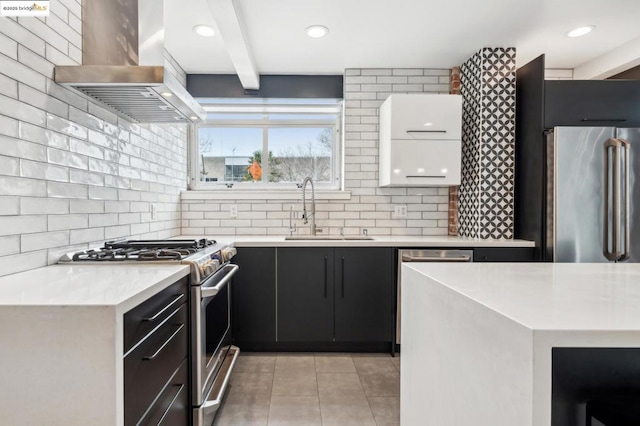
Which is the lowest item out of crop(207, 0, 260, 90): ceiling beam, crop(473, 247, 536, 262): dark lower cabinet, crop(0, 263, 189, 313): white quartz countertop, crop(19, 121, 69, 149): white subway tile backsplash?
crop(473, 247, 536, 262): dark lower cabinet

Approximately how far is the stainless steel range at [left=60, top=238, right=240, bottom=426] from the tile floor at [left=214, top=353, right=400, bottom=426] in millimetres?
218

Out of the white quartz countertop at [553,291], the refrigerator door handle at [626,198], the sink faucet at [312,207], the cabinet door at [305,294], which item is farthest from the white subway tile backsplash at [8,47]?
the refrigerator door handle at [626,198]

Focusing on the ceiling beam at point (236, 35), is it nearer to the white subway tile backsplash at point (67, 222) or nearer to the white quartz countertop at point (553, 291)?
the white subway tile backsplash at point (67, 222)

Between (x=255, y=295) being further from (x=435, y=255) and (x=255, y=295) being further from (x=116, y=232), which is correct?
(x=435, y=255)

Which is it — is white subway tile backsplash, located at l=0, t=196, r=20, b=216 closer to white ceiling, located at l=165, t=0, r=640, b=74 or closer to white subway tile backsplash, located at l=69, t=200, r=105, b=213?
white subway tile backsplash, located at l=69, t=200, r=105, b=213

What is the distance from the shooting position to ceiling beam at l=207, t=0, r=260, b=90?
2.12 m

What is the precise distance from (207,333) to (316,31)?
2.19 m

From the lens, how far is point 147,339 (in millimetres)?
1174

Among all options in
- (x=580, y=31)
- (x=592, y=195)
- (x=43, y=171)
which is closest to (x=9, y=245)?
(x=43, y=171)

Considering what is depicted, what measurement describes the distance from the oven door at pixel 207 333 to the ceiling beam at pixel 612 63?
350 cm

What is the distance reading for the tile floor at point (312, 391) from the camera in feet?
6.56

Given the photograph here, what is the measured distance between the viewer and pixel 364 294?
2.87m

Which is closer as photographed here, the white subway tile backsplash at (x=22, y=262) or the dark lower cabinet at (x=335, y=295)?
the white subway tile backsplash at (x=22, y=262)

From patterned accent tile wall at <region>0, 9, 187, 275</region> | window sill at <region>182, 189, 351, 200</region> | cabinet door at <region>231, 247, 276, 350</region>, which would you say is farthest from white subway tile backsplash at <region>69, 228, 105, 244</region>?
window sill at <region>182, 189, 351, 200</region>
